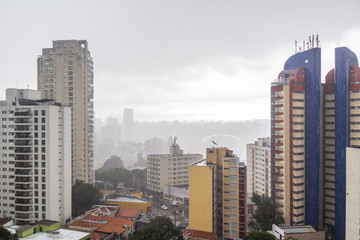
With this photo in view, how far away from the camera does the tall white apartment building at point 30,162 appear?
1395cm

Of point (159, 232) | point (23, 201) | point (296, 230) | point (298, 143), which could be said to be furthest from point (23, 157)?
point (298, 143)

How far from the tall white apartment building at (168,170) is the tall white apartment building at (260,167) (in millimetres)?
5700

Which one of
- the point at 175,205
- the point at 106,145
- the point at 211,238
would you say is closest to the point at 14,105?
the point at 211,238

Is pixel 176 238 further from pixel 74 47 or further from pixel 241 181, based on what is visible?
pixel 74 47

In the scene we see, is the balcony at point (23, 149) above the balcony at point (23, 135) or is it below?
below

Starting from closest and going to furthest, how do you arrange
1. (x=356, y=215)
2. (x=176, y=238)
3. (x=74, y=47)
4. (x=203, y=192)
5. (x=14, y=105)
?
(x=356, y=215), (x=176, y=238), (x=203, y=192), (x=14, y=105), (x=74, y=47)

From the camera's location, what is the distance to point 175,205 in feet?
71.4

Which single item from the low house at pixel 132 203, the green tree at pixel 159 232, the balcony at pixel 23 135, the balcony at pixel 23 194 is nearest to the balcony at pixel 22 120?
the balcony at pixel 23 135

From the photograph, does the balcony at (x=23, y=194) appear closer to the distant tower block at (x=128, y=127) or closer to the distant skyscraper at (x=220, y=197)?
the distant skyscraper at (x=220, y=197)

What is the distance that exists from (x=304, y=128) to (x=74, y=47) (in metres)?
16.4

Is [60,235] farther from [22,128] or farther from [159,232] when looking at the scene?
[22,128]

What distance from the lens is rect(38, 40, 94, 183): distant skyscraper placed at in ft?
67.0

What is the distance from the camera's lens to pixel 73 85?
67.6ft

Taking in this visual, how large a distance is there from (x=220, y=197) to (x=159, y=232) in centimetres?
364
